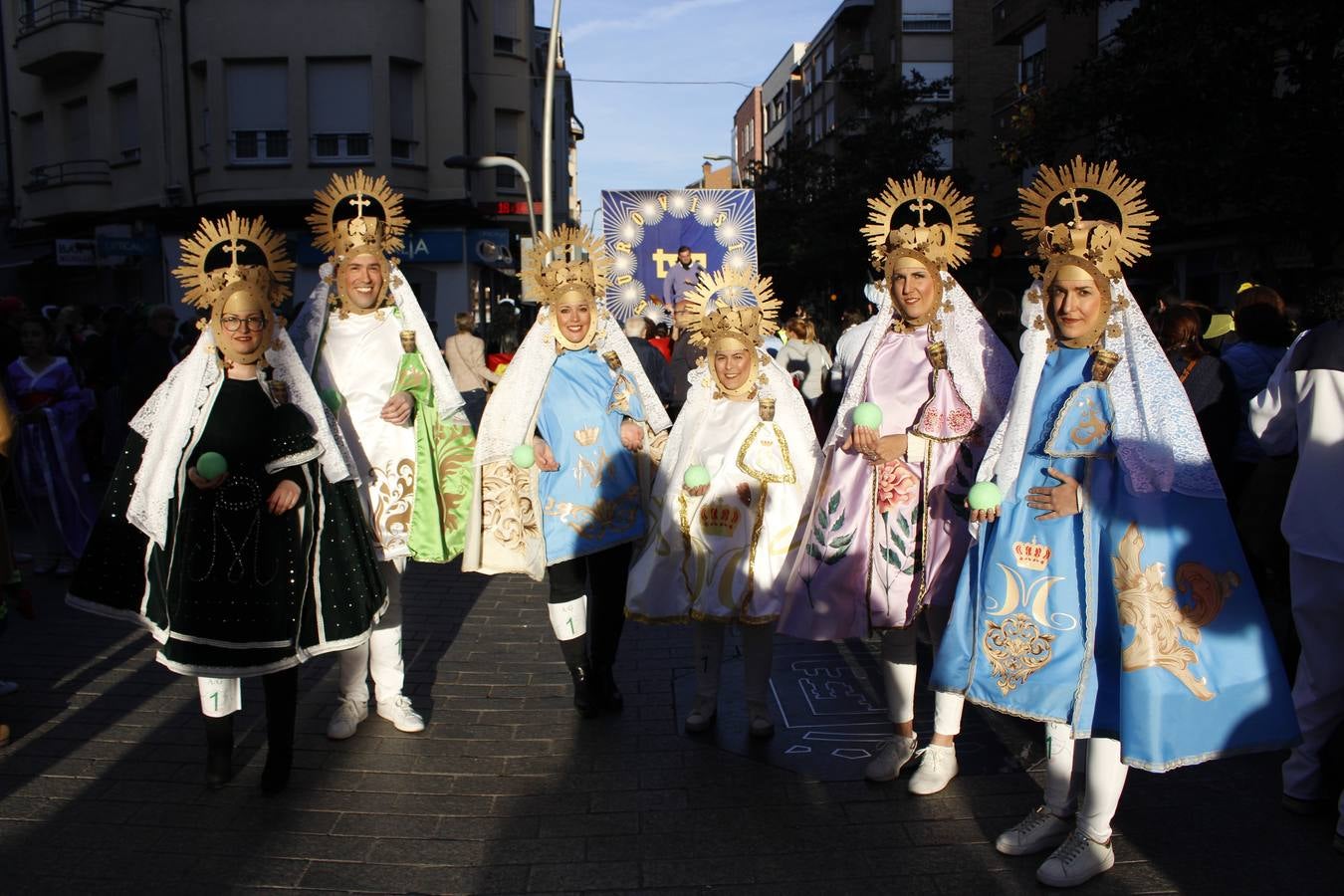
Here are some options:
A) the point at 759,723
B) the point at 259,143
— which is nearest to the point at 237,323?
the point at 759,723

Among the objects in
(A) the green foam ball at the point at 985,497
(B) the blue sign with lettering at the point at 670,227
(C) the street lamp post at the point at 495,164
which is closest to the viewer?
(A) the green foam ball at the point at 985,497

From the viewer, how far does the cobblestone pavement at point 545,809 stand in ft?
12.6

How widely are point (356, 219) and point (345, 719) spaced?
2.29 meters

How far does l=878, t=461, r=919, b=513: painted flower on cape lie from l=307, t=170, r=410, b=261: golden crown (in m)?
2.46

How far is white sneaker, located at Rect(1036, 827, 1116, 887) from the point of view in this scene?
146 inches

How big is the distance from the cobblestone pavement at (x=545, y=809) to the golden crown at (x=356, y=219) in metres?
2.24

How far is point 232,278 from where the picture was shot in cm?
453

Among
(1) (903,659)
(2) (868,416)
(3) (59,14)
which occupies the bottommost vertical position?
(1) (903,659)

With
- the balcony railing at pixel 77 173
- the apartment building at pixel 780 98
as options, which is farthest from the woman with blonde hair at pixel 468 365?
the apartment building at pixel 780 98

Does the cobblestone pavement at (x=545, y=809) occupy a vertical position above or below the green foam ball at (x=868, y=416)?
below

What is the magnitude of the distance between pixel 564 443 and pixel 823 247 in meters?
22.5

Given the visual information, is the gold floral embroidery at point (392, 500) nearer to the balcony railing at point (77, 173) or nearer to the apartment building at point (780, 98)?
the balcony railing at point (77, 173)

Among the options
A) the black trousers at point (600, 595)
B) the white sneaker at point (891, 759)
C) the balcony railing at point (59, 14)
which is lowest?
the white sneaker at point (891, 759)

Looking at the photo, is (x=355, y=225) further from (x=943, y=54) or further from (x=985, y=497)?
(x=943, y=54)
